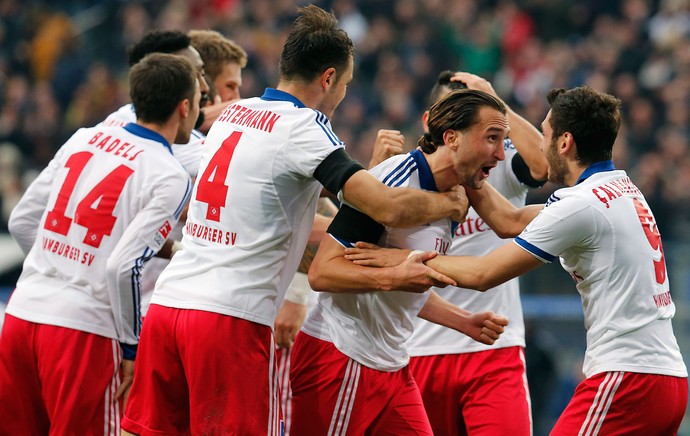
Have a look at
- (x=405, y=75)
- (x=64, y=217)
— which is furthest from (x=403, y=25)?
(x=64, y=217)

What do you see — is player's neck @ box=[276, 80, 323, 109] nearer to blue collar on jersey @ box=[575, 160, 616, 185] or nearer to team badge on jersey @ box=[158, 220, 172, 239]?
team badge on jersey @ box=[158, 220, 172, 239]

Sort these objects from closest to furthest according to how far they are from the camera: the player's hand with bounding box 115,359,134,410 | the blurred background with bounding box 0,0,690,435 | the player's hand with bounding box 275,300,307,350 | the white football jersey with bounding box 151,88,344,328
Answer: the white football jersey with bounding box 151,88,344,328 → the player's hand with bounding box 115,359,134,410 → the player's hand with bounding box 275,300,307,350 → the blurred background with bounding box 0,0,690,435

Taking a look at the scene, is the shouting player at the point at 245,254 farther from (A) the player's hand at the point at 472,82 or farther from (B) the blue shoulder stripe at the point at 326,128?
(A) the player's hand at the point at 472,82

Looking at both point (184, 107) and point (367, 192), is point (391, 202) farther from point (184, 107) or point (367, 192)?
point (184, 107)

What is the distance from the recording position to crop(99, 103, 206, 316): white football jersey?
21.6 ft

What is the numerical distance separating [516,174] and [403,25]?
11490 millimetres

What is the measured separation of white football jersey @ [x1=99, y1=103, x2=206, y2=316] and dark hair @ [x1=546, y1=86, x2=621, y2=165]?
7.38 feet

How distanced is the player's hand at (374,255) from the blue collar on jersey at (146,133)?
1.48 m

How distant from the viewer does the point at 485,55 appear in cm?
1711

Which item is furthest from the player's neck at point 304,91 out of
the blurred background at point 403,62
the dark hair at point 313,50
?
the blurred background at point 403,62

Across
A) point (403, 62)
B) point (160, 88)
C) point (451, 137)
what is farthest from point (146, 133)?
point (403, 62)

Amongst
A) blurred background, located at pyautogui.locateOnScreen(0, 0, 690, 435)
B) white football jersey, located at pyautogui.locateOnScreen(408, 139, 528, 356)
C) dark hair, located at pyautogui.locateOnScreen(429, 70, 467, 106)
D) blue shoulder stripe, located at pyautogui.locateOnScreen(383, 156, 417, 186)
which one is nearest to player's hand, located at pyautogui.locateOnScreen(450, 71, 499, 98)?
dark hair, located at pyautogui.locateOnScreen(429, 70, 467, 106)

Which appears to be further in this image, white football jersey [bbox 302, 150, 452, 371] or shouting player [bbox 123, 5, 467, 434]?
white football jersey [bbox 302, 150, 452, 371]

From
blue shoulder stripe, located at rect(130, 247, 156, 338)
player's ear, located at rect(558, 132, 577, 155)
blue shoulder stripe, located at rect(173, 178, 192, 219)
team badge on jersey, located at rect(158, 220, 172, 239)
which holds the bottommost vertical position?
blue shoulder stripe, located at rect(130, 247, 156, 338)
